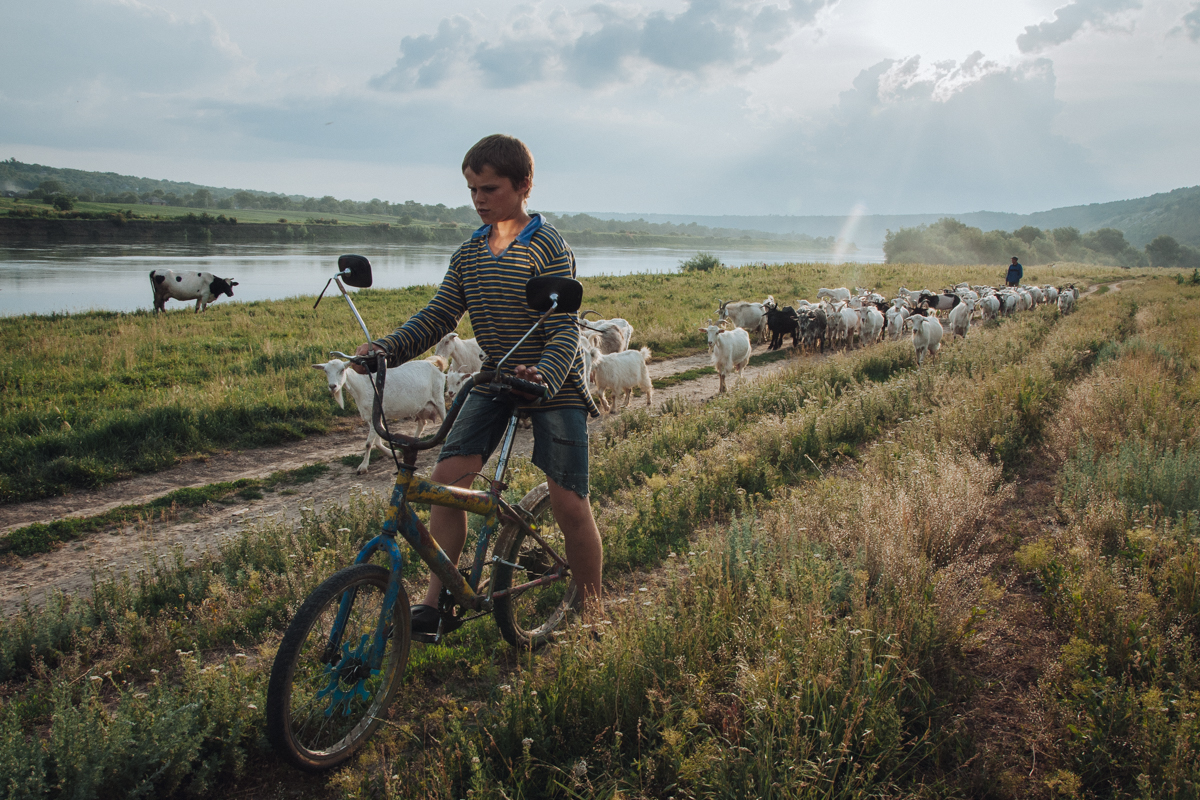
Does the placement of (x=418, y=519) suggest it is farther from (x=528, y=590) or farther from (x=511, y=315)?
(x=528, y=590)

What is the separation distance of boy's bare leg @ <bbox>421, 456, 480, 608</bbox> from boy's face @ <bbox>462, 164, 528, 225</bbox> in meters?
1.17

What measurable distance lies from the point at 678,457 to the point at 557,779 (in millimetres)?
5181

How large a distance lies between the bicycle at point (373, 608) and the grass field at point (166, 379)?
21.6ft

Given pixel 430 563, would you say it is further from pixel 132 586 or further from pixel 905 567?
pixel 132 586

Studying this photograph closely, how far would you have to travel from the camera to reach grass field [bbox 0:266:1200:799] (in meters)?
2.47

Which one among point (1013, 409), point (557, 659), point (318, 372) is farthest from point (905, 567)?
point (318, 372)

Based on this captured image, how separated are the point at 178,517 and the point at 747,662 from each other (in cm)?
636

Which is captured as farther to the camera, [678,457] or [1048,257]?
[1048,257]

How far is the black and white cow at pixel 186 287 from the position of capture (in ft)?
76.3

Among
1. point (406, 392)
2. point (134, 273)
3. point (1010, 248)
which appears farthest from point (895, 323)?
point (1010, 248)

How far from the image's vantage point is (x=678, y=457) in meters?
7.52

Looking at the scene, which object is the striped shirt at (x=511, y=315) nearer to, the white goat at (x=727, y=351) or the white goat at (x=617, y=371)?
the white goat at (x=617, y=371)

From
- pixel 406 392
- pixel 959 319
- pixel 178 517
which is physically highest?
pixel 959 319

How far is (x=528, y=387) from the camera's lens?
2.62 m
